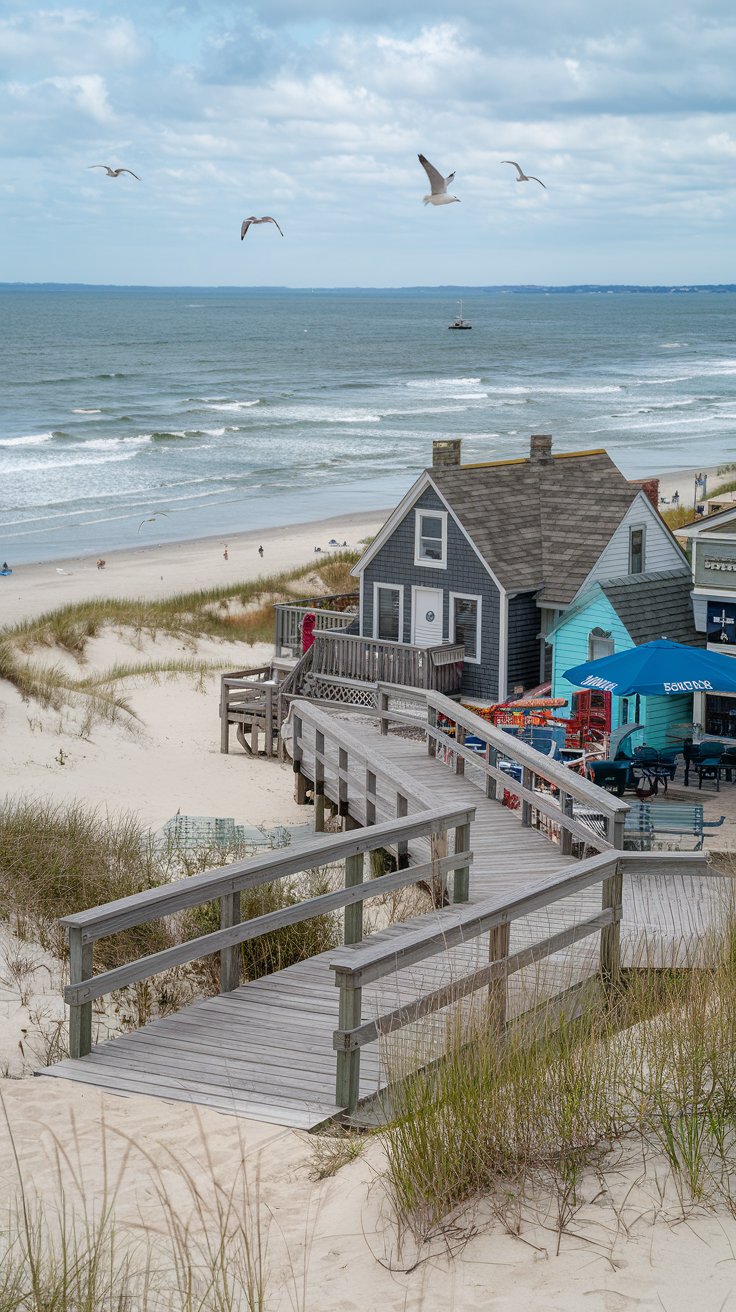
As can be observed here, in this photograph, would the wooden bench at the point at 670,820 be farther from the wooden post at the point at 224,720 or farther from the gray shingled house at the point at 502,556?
the wooden post at the point at 224,720

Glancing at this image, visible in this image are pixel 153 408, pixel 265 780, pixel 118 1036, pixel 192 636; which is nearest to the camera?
pixel 118 1036

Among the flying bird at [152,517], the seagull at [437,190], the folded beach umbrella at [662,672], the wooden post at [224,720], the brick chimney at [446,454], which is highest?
the seagull at [437,190]

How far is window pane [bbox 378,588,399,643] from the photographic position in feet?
82.1

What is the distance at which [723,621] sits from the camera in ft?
67.2

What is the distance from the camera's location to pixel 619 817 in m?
10.7

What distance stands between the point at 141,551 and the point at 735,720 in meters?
33.6

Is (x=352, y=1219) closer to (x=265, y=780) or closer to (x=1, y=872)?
(x=1, y=872)

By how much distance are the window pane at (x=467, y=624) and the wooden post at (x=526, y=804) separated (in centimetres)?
969

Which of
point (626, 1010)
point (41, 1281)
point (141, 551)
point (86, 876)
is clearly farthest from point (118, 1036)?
point (141, 551)

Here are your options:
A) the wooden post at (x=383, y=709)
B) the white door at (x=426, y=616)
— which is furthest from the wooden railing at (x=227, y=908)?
the white door at (x=426, y=616)

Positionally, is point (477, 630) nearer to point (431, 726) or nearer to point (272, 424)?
point (431, 726)

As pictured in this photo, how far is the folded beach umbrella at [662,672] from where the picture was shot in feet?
54.8

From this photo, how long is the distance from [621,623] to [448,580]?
3.73m

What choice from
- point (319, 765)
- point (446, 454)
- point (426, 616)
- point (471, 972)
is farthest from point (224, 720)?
point (471, 972)
